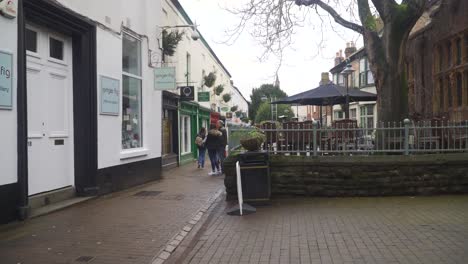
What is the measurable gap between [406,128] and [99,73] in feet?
20.8

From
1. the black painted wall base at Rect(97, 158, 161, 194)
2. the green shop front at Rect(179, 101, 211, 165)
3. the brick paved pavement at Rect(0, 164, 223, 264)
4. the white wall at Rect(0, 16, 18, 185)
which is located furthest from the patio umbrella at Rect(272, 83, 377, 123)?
the white wall at Rect(0, 16, 18, 185)

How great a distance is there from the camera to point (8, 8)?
266 inches

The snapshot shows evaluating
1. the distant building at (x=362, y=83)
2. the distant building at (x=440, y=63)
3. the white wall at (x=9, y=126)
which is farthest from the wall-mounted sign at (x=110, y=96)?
the distant building at (x=362, y=83)

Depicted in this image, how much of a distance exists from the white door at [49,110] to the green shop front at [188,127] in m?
10.7

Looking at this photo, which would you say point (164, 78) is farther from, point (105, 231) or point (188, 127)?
point (188, 127)

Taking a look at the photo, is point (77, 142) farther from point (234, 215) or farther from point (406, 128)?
point (406, 128)

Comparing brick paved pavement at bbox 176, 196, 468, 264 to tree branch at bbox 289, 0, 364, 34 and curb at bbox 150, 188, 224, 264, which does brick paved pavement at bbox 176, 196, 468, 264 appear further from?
tree branch at bbox 289, 0, 364, 34

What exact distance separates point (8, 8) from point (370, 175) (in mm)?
7128

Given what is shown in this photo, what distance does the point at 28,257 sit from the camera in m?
5.29

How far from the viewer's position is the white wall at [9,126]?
6.72 meters

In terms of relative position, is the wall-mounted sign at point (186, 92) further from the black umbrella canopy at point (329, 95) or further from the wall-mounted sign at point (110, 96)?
the wall-mounted sign at point (110, 96)

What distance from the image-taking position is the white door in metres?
7.93

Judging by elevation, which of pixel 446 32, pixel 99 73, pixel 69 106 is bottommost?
pixel 69 106

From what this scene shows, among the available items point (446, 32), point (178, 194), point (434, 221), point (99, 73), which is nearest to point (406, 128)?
point (434, 221)
